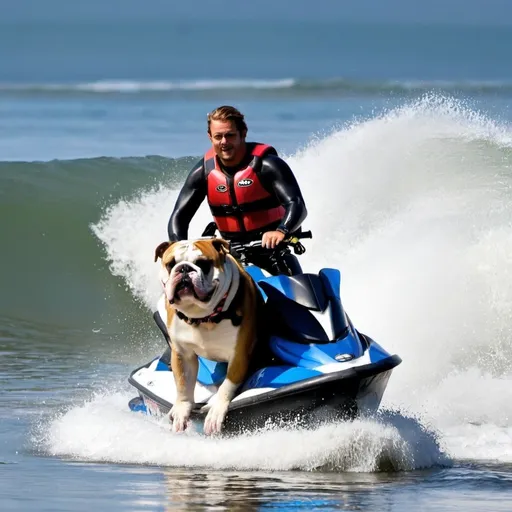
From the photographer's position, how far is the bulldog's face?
27.1 ft

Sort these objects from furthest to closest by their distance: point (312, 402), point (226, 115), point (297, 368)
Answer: point (226, 115) → point (297, 368) → point (312, 402)

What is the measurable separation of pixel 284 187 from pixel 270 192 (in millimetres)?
144

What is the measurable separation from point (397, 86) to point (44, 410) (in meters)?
46.8

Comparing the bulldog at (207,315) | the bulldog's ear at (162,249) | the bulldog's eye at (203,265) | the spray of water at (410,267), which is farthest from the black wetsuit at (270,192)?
the spray of water at (410,267)

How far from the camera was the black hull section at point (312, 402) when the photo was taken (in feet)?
28.1

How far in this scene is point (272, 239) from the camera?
8914 mm

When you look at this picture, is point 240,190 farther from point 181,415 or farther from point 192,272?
point 181,415

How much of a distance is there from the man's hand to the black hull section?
84cm

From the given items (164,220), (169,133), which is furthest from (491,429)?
(169,133)

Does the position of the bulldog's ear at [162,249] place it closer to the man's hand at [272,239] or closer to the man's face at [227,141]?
the man's hand at [272,239]

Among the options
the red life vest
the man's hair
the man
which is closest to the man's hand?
the man

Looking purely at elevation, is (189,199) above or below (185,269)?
above

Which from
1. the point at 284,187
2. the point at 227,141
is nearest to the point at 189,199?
the point at 227,141

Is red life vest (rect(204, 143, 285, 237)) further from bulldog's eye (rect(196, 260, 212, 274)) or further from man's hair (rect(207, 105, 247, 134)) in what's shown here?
bulldog's eye (rect(196, 260, 212, 274))
